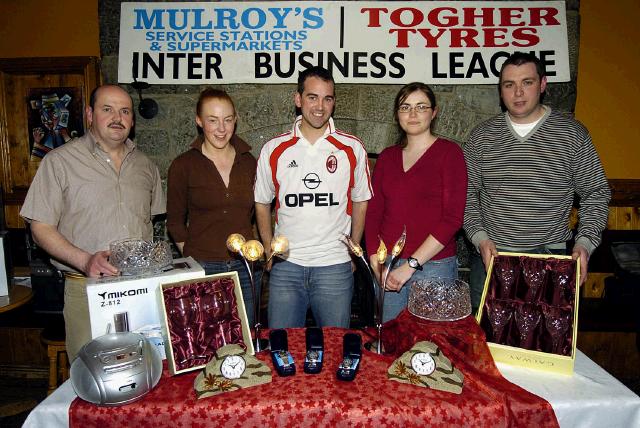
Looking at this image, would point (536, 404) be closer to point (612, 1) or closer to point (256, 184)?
point (256, 184)

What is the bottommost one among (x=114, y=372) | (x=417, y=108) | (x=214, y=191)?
(x=114, y=372)

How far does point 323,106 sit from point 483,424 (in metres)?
1.51

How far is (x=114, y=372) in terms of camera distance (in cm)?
126

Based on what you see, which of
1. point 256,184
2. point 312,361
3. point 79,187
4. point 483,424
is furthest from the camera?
point 256,184

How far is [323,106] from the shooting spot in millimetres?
2141

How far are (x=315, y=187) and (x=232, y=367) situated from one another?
3.34 ft

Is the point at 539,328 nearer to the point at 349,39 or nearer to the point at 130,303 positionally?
the point at 130,303

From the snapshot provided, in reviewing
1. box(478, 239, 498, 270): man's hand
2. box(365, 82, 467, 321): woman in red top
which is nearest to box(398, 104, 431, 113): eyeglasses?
box(365, 82, 467, 321): woman in red top

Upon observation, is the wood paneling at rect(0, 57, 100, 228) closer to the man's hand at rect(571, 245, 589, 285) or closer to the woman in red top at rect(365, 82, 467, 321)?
the woman in red top at rect(365, 82, 467, 321)

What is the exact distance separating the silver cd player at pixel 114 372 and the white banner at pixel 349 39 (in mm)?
2369

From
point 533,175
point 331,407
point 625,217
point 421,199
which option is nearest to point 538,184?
point 533,175

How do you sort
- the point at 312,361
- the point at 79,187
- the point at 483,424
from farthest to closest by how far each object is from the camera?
the point at 79,187 < the point at 312,361 < the point at 483,424

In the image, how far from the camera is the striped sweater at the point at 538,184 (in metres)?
2.12

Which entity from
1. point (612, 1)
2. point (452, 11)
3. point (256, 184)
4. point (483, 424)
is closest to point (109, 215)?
point (256, 184)
